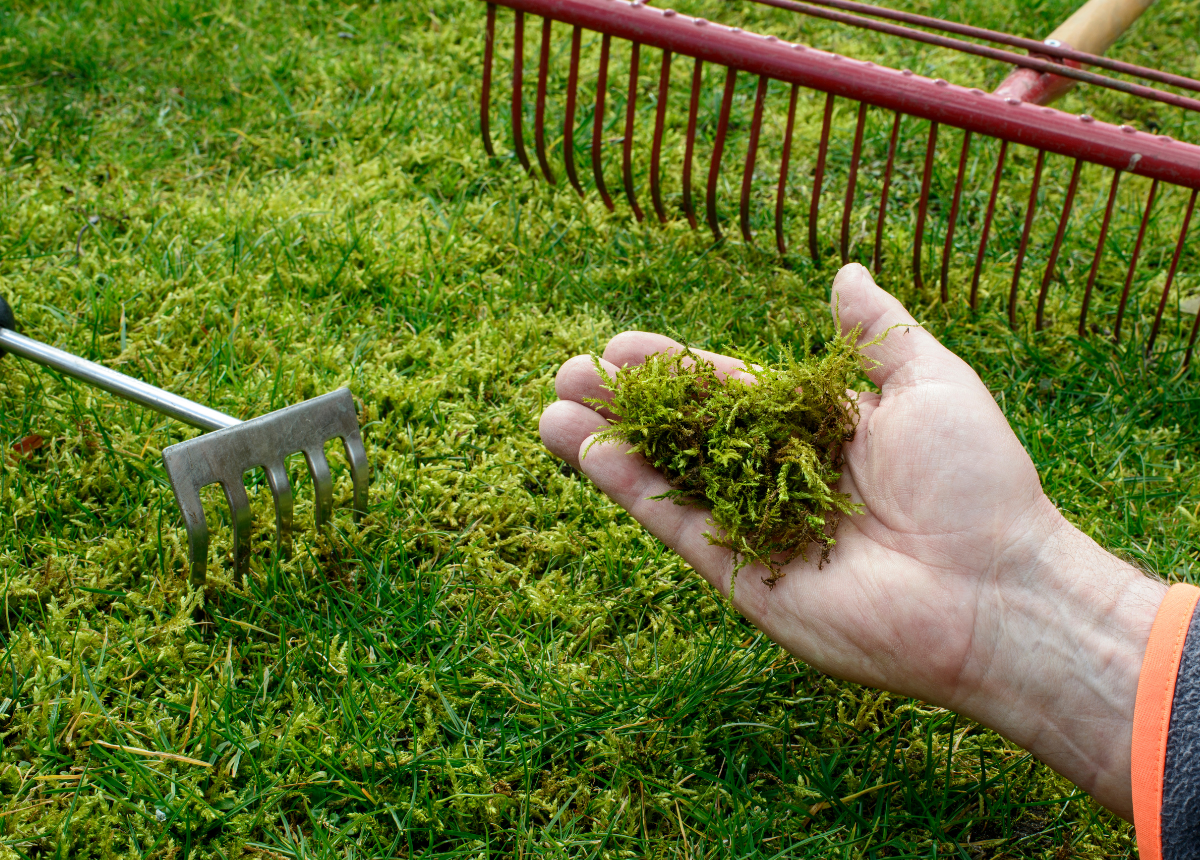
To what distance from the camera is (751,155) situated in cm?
295

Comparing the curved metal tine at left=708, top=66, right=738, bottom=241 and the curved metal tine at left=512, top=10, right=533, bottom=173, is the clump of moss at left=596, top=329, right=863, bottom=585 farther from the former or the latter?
the curved metal tine at left=512, top=10, right=533, bottom=173

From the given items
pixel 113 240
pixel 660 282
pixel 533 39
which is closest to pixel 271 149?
pixel 113 240

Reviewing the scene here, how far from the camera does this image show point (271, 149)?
355 centimetres

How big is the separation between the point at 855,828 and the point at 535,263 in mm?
2103

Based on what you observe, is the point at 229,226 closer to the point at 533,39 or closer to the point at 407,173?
the point at 407,173

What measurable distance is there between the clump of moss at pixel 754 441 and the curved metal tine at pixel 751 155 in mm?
1194

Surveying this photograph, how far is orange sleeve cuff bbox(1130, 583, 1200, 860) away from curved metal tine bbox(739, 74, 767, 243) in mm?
1907

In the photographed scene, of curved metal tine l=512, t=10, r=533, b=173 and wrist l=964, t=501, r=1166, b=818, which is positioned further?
curved metal tine l=512, t=10, r=533, b=173

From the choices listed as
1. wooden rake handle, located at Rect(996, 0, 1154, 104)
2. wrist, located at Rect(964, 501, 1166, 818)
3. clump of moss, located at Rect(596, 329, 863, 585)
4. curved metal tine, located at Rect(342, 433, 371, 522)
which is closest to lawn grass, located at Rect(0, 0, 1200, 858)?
curved metal tine, located at Rect(342, 433, 371, 522)

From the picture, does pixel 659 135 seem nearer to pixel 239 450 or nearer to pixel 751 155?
pixel 751 155

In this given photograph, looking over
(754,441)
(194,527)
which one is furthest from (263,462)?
(754,441)

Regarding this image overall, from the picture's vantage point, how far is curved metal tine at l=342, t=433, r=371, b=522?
7.28ft

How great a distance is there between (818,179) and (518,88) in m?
1.13

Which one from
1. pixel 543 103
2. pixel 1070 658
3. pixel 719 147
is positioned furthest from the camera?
pixel 543 103
